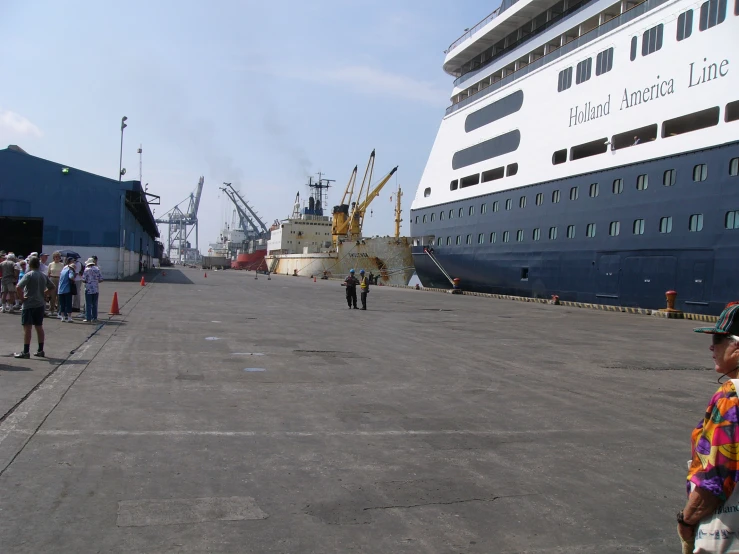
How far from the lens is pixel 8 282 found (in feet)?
53.0

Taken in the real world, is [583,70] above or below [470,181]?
above

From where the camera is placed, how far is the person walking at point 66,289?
1474 cm

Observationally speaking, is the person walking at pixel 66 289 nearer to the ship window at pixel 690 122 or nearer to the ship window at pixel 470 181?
the ship window at pixel 690 122

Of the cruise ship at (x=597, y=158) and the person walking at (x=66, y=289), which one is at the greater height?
the cruise ship at (x=597, y=158)

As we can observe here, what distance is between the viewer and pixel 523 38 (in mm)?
34906

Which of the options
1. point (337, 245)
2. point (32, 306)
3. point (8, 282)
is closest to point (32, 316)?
point (32, 306)

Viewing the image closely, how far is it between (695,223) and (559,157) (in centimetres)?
865

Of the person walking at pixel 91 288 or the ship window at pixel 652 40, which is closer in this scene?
the person walking at pixel 91 288

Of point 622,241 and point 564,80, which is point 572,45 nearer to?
point 564,80

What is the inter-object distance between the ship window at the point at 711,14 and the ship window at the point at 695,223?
6.48 metres

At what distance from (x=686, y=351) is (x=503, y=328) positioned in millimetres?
5110

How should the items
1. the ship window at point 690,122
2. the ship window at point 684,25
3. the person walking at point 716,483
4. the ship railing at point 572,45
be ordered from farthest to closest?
1. the ship railing at point 572,45
2. the ship window at point 684,25
3. the ship window at point 690,122
4. the person walking at point 716,483

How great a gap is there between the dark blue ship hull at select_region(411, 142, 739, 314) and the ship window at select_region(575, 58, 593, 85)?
4.63 meters

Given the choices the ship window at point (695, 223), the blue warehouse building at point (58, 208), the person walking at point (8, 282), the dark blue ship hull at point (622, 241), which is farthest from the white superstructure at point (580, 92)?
the person walking at point (8, 282)
